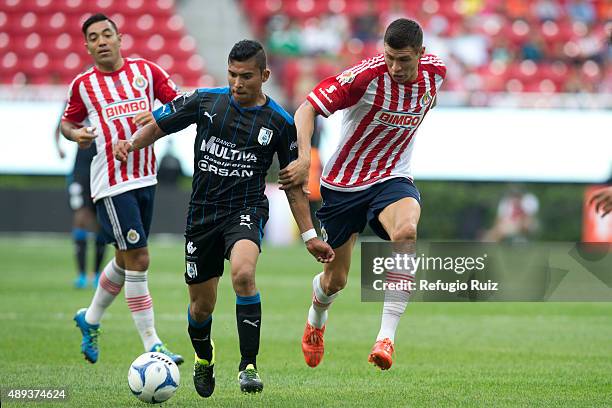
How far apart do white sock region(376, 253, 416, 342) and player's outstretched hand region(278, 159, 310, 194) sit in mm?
1019

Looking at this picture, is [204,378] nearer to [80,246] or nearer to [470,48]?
[80,246]

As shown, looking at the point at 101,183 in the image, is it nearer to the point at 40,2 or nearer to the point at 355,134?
the point at 355,134

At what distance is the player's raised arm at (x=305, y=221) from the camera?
21.5 ft

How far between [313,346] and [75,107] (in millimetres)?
2607

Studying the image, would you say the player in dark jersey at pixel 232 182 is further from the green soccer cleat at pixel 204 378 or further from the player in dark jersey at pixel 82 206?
the player in dark jersey at pixel 82 206

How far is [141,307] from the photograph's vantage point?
810 centimetres

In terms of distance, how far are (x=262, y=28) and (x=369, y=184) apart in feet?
63.9

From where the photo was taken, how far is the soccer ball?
6168 mm

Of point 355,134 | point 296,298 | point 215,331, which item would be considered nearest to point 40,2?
point 296,298

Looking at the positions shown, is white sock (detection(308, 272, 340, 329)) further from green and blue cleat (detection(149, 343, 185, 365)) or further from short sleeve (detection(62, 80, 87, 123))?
short sleeve (detection(62, 80, 87, 123))

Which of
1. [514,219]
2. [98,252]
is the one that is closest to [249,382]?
[98,252]

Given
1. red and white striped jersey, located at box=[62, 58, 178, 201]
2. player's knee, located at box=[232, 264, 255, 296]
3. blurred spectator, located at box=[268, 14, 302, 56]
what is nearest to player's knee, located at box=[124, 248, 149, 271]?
red and white striped jersey, located at box=[62, 58, 178, 201]

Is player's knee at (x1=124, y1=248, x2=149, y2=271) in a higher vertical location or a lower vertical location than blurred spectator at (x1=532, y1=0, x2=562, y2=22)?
lower

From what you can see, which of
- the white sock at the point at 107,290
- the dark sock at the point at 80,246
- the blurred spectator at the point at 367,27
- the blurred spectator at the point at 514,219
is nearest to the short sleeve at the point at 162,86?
the white sock at the point at 107,290
